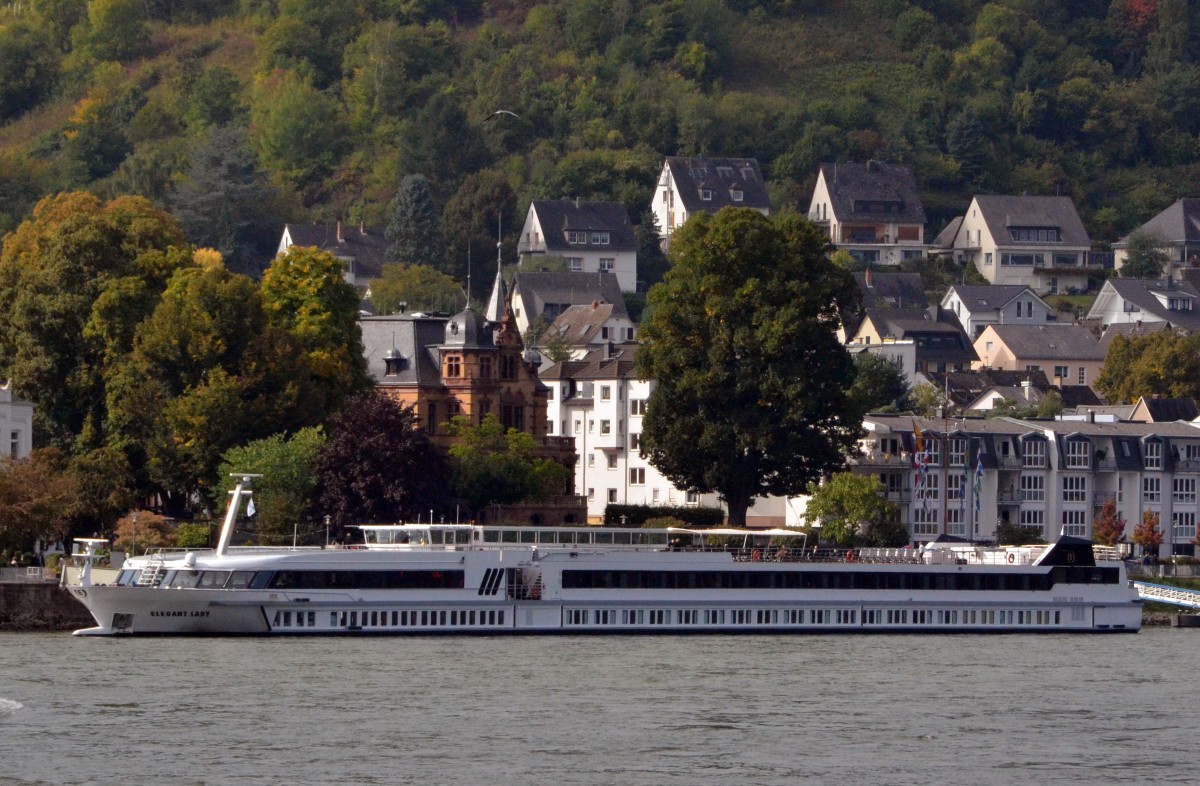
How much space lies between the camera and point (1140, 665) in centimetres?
7381

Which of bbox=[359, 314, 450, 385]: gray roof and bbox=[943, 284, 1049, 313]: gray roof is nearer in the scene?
bbox=[359, 314, 450, 385]: gray roof

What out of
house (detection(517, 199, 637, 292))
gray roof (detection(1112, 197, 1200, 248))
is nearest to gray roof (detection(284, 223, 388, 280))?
house (detection(517, 199, 637, 292))

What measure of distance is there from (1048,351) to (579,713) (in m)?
98.3

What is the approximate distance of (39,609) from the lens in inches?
3095

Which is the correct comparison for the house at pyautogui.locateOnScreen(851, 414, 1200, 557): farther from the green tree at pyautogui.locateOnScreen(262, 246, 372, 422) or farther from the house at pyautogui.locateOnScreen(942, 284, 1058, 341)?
the house at pyautogui.locateOnScreen(942, 284, 1058, 341)

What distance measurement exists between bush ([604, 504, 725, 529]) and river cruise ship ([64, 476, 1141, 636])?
1166 cm

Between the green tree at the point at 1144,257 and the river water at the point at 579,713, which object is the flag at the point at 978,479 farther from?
the green tree at the point at 1144,257

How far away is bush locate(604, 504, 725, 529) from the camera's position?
10256 cm

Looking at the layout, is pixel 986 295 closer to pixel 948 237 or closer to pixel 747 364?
pixel 948 237

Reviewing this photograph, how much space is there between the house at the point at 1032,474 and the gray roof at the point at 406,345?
17029 mm

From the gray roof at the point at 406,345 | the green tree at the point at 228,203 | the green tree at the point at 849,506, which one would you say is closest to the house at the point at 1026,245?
the green tree at the point at 228,203

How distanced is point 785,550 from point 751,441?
42.3ft

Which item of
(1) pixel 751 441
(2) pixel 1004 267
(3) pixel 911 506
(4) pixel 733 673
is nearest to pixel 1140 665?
(4) pixel 733 673

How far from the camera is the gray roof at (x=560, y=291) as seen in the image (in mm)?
157750
